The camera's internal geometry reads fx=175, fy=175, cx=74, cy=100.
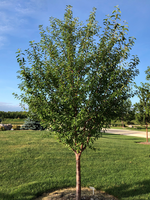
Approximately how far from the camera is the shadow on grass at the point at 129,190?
6318mm

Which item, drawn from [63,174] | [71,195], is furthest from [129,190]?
[63,174]

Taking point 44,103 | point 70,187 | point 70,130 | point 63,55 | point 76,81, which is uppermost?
point 63,55

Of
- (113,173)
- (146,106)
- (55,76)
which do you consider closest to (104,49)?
(55,76)

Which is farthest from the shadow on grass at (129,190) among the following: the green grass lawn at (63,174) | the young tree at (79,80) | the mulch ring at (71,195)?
the young tree at (79,80)

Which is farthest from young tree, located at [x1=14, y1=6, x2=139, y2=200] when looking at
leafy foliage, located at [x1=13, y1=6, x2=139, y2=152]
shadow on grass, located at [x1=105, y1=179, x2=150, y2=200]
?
shadow on grass, located at [x1=105, y1=179, x2=150, y2=200]

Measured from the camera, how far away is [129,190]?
6.70 m

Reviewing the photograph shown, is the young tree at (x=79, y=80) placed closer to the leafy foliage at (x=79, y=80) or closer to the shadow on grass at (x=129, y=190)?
the leafy foliage at (x=79, y=80)

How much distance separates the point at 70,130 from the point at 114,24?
342 centimetres

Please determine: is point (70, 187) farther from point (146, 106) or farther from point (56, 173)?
point (146, 106)

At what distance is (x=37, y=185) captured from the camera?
682 centimetres

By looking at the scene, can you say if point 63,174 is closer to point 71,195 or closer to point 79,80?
point 71,195

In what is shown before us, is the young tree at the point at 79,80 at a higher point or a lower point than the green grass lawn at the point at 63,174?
higher

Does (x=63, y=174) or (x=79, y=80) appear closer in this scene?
(x=79, y=80)

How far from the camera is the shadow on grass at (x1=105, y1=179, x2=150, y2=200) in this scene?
632 cm
